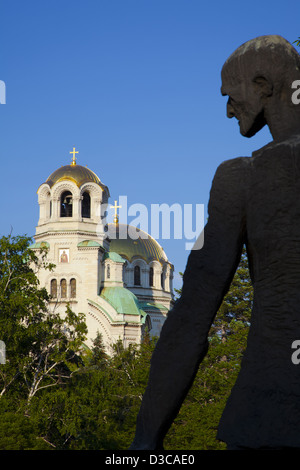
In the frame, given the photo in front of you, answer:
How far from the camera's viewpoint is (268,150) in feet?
10.2

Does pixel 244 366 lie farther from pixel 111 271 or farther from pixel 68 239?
pixel 111 271

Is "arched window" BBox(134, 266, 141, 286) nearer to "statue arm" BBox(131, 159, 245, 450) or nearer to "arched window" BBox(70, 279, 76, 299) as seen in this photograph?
"arched window" BBox(70, 279, 76, 299)

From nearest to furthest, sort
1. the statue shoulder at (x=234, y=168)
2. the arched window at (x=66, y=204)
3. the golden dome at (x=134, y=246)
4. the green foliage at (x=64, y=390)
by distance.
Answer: the statue shoulder at (x=234, y=168), the green foliage at (x=64, y=390), the arched window at (x=66, y=204), the golden dome at (x=134, y=246)

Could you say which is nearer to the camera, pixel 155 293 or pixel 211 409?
pixel 211 409

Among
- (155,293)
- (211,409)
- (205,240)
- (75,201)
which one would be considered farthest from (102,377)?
(155,293)

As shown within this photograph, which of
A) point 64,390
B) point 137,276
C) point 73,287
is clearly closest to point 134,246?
point 137,276

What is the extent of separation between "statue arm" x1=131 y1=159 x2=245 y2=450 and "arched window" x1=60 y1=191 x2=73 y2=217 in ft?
202

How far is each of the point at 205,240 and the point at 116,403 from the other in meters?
28.9

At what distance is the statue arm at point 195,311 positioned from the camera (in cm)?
299

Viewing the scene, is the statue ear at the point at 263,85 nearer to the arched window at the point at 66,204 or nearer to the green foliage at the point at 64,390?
the green foliage at the point at 64,390

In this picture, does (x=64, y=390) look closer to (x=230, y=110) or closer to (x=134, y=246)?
(x=230, y=110)

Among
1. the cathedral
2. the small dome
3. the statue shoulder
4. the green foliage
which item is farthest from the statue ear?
the small dome

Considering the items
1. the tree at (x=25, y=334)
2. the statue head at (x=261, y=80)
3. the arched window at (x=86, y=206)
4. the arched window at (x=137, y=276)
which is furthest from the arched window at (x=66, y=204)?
the statue head at (x=261, y=80)

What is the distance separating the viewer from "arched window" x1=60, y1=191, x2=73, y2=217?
211ft
